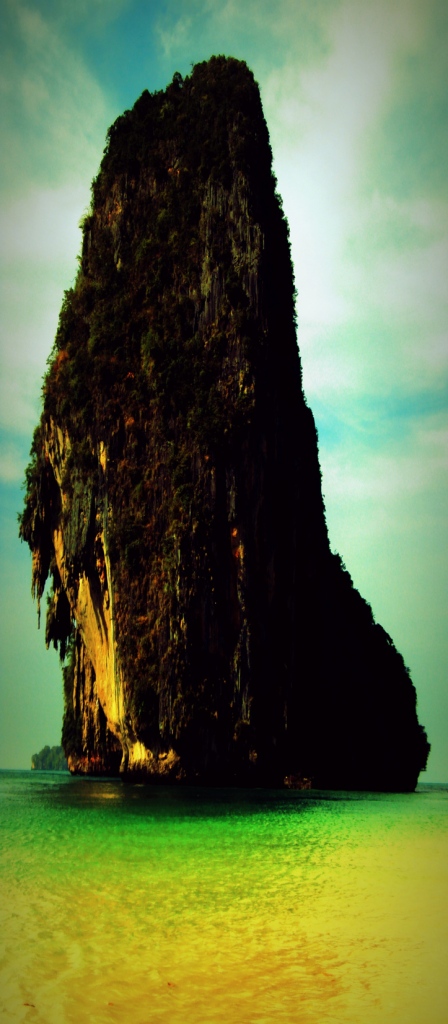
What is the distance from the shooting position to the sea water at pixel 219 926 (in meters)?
3.56

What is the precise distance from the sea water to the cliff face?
9.42 meters

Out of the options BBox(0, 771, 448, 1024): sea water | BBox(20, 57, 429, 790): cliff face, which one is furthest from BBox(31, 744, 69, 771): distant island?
BBox(0, 771, 448, 1024): sea water

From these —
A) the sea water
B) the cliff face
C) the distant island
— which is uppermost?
the cliff face

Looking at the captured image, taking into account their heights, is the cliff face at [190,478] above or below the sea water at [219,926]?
above

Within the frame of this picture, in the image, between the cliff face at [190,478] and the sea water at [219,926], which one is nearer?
the sea water at [219,926]

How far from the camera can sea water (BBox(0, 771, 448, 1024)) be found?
3564mm

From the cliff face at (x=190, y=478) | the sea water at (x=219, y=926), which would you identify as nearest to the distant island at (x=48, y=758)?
the cliff face at (x=190, y=478)

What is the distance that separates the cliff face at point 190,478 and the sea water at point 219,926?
9420 mm

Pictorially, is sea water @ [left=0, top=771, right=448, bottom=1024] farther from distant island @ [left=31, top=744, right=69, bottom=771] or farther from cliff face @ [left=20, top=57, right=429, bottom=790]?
distant island @ [left=31, top=744, right=69, bottom=771]

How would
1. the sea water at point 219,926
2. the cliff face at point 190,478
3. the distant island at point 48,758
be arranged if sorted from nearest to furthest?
the sea water at point 219,926 → the cliff face at point 190,478 → the distant island at point 48,758

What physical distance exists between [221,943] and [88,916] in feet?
3.61

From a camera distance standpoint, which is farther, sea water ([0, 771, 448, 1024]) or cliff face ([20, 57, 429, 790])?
cliff face ([20, 57, 429, 790])

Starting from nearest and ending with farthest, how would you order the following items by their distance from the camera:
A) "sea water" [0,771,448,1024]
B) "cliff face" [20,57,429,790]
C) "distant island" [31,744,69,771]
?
"sea water" [0,771,448,1024]
"cliff face" [20,57,429,790]
"distant island" [31,744,69,771]

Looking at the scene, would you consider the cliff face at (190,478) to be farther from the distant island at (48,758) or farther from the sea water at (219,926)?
the distant island at (48,758)
